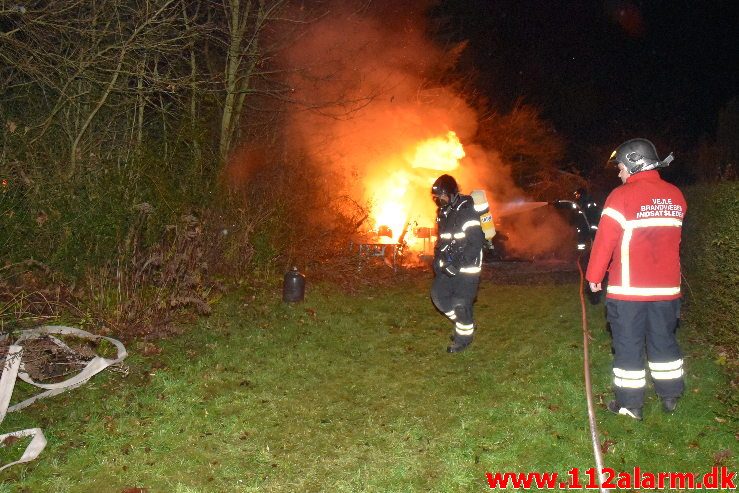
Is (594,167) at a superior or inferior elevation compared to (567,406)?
superior

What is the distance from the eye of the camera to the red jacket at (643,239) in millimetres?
4527

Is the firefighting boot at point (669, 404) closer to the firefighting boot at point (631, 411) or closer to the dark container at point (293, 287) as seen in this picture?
the firefighting boot at point (631, 411)

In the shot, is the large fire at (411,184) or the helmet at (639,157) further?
the large fire at (411,184)

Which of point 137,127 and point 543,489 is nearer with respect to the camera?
point 543,489

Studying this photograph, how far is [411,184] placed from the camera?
16000 millimetres

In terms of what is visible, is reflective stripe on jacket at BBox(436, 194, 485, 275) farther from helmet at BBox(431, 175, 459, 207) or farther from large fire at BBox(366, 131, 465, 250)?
large fire at BBox(366, 131, 465, 250)

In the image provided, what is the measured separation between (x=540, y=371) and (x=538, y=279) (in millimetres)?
6626

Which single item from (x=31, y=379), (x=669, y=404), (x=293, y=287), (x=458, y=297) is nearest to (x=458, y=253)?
(x=458, y=297)

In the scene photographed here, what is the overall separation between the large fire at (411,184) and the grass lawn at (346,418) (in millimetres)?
8300

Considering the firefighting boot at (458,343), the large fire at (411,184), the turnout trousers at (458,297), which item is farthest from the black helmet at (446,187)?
the large fire at (411,184)

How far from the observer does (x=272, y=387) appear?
18.2 feet

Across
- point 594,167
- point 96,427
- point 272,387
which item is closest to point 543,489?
point 272,387

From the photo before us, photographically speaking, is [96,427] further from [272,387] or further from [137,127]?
[137,127]

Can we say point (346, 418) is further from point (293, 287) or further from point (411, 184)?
point (411, 184)
